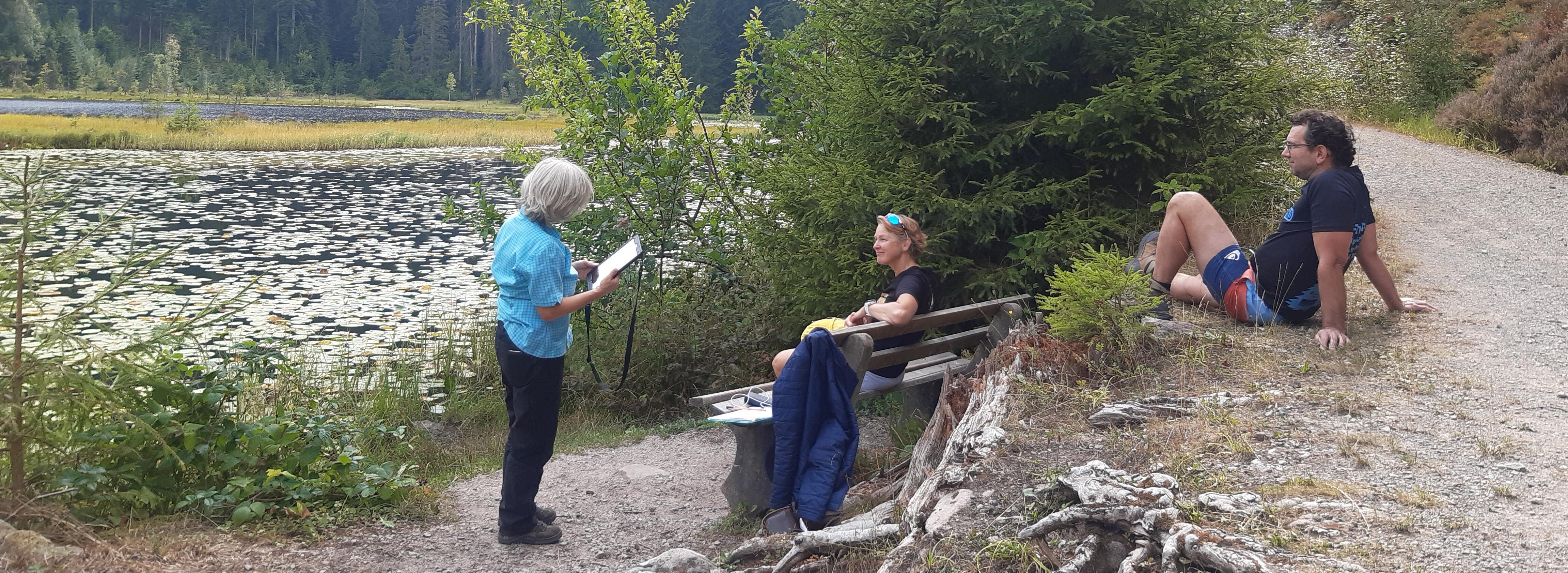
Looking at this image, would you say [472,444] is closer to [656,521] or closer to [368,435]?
[368,435]

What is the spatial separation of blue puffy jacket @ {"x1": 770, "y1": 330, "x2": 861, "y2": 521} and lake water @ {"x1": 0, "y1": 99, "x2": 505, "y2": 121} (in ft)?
154

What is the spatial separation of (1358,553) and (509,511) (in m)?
3.38

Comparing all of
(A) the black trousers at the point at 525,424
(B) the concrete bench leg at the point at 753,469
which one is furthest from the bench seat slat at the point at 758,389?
(A) the black trousers at the point at 525,424

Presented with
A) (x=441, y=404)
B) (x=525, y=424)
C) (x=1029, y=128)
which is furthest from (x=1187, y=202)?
(x=441, y=404)

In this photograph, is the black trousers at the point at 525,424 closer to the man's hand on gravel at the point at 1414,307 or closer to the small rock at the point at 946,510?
the small rock at the point at 946,510

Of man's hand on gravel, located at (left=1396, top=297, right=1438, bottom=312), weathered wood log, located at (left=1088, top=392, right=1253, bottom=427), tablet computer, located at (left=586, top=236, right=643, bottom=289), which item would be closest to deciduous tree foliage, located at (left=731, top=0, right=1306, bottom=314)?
man's hand on gravel, located at (left=1396, top=297, right=1438, bottom=312)

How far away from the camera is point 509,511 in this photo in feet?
14.8

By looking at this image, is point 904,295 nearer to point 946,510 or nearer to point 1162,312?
point 1162,312

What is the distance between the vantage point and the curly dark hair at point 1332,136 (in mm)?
4762

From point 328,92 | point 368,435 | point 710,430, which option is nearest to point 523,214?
point 368,435

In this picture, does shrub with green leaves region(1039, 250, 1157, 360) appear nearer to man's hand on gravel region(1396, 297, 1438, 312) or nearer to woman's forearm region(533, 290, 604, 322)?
man's hand on gravel region(1396, 297, 1438, 312)

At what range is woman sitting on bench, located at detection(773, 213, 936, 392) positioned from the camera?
5211mm

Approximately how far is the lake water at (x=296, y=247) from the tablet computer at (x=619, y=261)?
6.85 ft

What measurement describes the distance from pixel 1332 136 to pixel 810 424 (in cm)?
290
